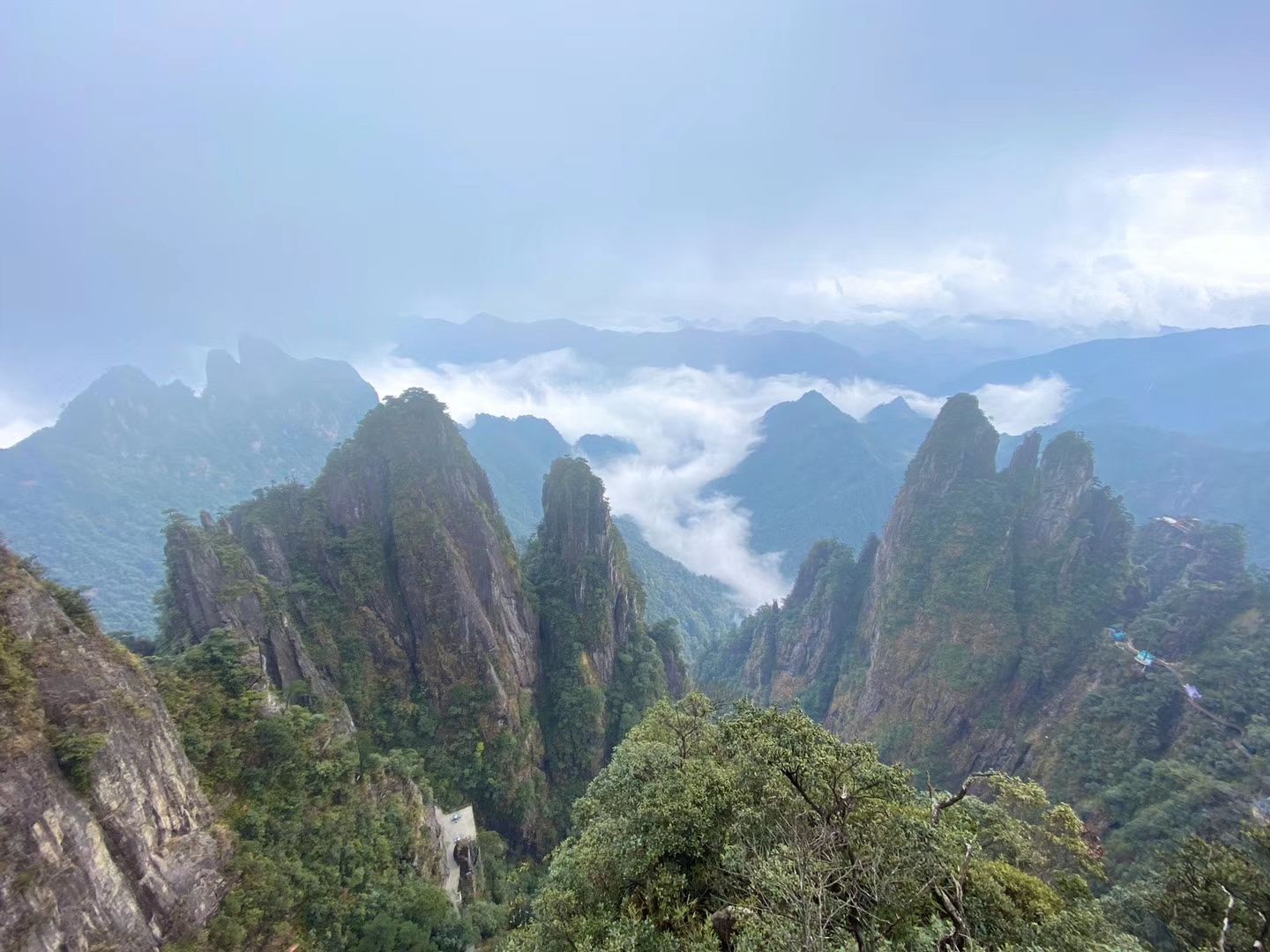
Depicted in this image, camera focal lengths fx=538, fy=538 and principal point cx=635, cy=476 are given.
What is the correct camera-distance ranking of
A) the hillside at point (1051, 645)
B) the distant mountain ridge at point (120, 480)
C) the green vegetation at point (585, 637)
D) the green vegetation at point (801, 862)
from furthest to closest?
the distant mountain ridge at point (120, 480)
the green vegetation at point (585, 637)
the hillside at point (1051, 645)
the green vegetation at point (801, 862)

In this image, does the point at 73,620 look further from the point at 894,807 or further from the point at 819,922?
the point at 894,807

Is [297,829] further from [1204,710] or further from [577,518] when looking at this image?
[1204,710]

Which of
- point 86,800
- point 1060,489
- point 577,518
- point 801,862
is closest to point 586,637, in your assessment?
point 577,518

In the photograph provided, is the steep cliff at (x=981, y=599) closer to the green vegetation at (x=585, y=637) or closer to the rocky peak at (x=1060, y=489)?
the rocky peak at (x=1060, y=489)

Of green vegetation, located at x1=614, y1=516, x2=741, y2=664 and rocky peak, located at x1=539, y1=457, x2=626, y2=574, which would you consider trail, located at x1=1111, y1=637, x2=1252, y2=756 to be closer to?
rocky peak, located at x1=539, y1=457, x2=626, y2=574

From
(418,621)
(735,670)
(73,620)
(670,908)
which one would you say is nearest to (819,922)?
(670,908)

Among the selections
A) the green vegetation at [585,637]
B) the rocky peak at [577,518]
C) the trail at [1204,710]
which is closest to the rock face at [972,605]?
the trail at [1204,710]
